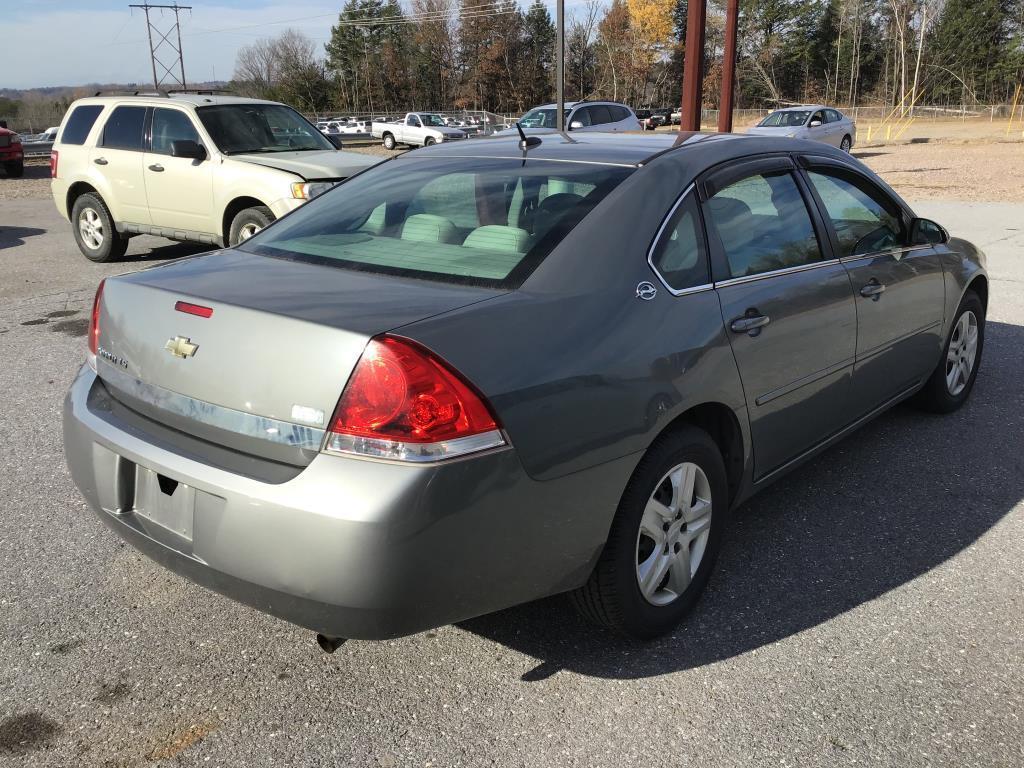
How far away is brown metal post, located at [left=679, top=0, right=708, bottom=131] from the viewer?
1555 centimetres

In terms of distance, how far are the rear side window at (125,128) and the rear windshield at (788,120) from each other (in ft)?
73.8

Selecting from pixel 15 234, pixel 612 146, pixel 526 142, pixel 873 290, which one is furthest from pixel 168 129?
pixel 873 290

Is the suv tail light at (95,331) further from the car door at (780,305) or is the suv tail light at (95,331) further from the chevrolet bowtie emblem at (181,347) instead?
the car door at (780,305)

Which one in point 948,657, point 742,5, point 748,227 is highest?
point 742,5

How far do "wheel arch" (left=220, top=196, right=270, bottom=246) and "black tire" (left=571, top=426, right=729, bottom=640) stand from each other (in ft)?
23.8

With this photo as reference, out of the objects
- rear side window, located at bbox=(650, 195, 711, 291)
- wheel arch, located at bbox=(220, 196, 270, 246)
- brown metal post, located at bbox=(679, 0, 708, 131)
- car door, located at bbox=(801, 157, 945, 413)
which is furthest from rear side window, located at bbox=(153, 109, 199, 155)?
brown metal post, located at bbox=(679, 0, 708, 131)

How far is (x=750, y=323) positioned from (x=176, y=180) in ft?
26.6

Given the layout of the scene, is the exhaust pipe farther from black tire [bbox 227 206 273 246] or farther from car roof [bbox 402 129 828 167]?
black tire [bbox 227 206 273 246]

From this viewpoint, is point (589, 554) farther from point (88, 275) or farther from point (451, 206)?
point (88, 275)

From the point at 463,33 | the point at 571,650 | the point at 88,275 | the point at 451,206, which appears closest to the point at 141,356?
the point at 451,206

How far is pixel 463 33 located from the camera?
3388 inches

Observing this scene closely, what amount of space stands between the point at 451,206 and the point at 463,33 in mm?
89434

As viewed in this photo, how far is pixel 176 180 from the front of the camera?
9562mm

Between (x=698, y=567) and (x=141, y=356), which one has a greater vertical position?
(x=141, y=356)
